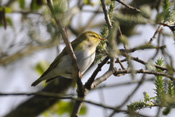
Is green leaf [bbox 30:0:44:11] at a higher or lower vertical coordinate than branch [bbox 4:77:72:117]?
higher

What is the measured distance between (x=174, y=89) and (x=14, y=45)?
3.61 meters

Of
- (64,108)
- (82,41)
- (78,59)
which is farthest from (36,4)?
(64,108)

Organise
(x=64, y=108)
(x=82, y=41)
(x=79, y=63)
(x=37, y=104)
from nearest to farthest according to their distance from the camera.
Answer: (x=79, y=63)
(x=82, y=41)
(x=64, y=108)
(x=37, y=104)

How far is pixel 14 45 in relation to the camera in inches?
206

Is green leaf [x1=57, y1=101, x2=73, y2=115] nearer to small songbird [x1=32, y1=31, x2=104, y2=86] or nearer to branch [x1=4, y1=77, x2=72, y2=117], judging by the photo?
branch [x1=4, y1=77, x2=72, y2=117]

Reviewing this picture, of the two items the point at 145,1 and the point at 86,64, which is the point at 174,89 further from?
the point at 145,1

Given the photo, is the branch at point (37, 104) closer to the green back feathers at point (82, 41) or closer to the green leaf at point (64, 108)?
the green leaf at point (64, 108)

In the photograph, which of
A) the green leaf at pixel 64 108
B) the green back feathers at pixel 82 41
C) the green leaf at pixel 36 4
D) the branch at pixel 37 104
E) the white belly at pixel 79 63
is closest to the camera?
the white belly at pixel 79 63

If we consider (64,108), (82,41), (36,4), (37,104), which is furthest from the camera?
(37,104)

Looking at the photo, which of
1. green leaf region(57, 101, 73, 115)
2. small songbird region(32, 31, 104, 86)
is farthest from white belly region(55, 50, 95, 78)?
green leaf region(57, 101, 73, 115)

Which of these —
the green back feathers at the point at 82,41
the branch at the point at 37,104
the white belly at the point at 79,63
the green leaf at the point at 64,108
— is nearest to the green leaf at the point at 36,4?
the green back feathers at the point at 82,41

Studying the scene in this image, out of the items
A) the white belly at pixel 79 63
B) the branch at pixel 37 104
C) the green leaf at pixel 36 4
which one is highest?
the green leaf at pixel 36 4

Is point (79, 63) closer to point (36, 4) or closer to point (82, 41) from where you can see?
point (82, 41)

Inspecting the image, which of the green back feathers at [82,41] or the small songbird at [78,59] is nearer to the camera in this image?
the small songbird at [78,59]
